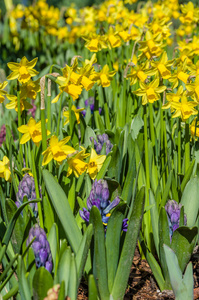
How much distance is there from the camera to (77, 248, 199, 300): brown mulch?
4.95 feet

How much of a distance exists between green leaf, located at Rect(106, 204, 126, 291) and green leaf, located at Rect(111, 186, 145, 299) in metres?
0.02

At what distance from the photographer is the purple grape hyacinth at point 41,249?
1146 millimetres

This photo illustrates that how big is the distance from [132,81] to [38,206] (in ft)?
2.56

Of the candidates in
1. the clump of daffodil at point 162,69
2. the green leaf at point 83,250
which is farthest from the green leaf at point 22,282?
the clump of daffodil at point 162,69

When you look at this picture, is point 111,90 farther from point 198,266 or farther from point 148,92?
point 198,266

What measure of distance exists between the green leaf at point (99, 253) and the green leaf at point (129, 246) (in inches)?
1.8

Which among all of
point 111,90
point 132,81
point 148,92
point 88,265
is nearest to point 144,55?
point 132,81

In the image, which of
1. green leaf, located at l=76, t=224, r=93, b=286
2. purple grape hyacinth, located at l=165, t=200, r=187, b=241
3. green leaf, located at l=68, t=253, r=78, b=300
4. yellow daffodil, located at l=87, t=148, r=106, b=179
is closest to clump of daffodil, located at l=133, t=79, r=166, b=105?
yellow daffodil, located at l=87, t=148, r=106, b=179

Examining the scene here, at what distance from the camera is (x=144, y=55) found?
2100 mm

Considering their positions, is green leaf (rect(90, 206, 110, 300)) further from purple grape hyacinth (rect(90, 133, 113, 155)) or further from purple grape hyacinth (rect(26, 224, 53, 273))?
purple grape hyacinth (rect(90, 133, 113, 155))

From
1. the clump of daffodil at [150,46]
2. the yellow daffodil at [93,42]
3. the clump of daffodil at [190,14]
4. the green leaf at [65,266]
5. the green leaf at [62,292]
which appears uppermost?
the clump of daffodil at [190,14]

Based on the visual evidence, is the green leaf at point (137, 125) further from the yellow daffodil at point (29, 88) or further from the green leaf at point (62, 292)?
the green leaf at point (62, 292)

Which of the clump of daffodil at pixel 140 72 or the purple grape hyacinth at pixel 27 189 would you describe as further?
the clump of daffodil at pixel 140 72

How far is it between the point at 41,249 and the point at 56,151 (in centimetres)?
34
